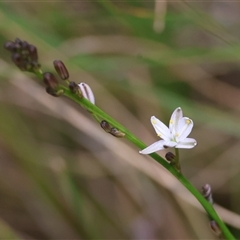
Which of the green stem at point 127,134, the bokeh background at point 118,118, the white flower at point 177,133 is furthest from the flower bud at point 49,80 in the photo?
the bokeh background at point 118,118

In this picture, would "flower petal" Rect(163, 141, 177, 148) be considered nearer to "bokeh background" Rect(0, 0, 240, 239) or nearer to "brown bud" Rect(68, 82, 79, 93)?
"brown bud" Rect(68, 82, 79, 93)

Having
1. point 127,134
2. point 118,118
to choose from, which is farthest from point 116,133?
point 118,118

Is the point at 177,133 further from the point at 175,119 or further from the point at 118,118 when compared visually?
the point at 118,118

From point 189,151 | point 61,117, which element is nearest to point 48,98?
point 61,117

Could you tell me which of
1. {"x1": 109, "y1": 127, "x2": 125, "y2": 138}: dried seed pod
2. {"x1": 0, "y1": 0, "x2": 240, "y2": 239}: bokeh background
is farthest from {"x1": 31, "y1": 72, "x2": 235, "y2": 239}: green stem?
{"x1": 0, "y1": 0, "x2": 240, "y2": 239}: bokeh background

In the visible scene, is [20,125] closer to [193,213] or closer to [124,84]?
[124,84]

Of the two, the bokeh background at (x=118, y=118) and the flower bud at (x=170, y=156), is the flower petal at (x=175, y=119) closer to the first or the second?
the flower bud at (x=170, y=156)

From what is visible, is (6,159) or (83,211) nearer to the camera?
(83,211)
